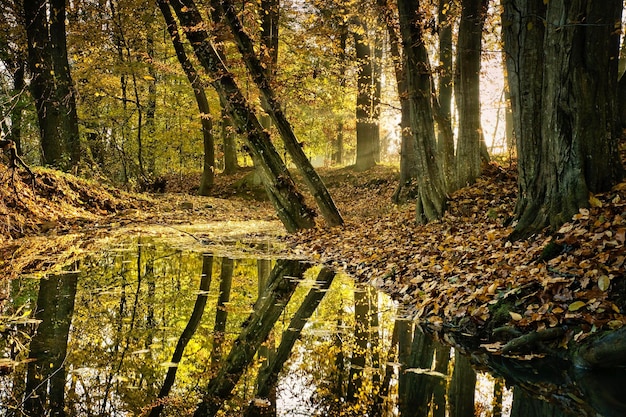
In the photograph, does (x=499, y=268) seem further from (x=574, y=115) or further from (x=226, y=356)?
(x=226, y=356)

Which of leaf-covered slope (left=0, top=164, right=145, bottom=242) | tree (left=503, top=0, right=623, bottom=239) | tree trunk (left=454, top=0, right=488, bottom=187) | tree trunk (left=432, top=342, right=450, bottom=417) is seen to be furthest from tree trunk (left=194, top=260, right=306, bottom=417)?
leaf-covered slope (left=0, top=164, right=145, bottom=242)

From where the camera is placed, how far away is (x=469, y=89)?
1120 centimetres

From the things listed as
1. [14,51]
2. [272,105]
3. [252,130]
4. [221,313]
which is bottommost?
[221,313]

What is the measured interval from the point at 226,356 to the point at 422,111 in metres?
6.60

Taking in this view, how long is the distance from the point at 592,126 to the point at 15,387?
631 cm

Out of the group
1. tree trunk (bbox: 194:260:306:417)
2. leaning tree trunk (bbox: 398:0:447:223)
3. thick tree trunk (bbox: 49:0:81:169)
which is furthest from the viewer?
thick tree trunk (bbox: 49:0:81:169)

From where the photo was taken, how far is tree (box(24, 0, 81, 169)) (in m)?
15.6

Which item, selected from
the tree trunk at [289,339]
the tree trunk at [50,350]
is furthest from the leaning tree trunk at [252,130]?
the tree trunk at [50,350]

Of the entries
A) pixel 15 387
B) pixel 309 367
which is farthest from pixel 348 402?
pixel 15 387

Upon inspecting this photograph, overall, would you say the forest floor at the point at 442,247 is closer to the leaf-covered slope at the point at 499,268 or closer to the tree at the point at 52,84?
the leaf-covered slope at the point at 499,268

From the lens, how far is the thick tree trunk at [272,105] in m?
11.9

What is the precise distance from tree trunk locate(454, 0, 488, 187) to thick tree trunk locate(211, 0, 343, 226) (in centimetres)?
301

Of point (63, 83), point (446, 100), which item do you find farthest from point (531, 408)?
point (63, 83)

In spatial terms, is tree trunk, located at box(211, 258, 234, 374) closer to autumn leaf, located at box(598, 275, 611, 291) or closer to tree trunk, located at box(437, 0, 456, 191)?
autumn leaf, located at box(598, 275, 611, 291)
